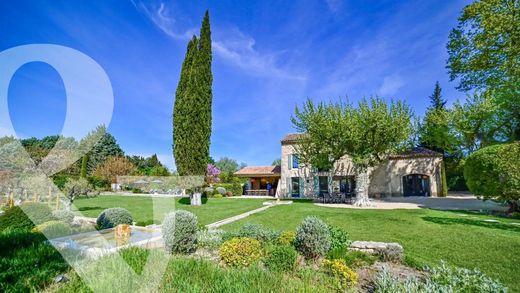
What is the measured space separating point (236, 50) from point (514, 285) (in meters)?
13.0

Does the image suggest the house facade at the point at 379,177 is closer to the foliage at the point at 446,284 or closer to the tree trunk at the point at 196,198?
the tree trunk at the point at 196,198

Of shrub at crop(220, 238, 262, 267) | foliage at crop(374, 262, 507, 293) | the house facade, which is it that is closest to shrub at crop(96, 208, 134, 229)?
shrub at crop(220, 238, 262, 267)

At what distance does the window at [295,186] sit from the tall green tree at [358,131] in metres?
8.07

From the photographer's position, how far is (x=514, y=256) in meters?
6.02

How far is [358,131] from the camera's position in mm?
16203

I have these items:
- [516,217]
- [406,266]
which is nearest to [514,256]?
[406,266]

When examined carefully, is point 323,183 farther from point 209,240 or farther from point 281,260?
point 281,260

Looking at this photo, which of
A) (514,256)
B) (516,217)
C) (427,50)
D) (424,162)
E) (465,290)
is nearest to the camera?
(465,290)

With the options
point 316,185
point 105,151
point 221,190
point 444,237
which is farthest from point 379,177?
point 105,151

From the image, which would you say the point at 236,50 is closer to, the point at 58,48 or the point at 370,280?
the point at 58,48

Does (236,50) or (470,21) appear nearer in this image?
(236,50)

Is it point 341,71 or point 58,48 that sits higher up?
point 341,71

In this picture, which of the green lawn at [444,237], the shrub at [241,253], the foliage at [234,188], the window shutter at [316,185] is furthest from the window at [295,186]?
the shrub at [241,253]

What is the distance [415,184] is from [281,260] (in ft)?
79.3
